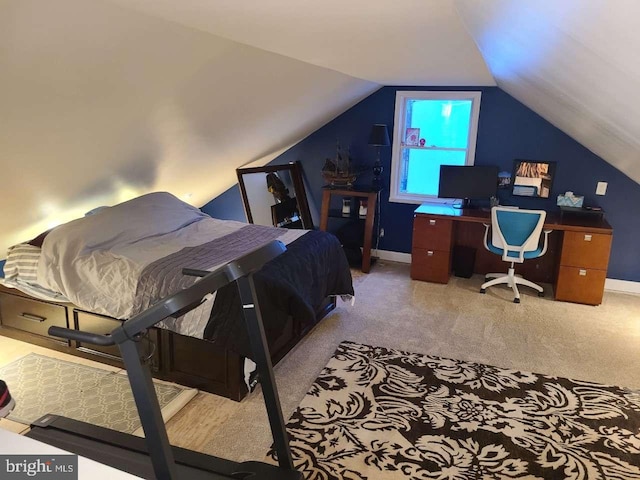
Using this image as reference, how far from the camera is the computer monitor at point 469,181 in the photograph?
187 inches

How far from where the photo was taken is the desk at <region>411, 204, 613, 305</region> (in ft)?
13.7

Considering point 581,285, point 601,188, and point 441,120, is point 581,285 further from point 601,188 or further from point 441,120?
point 441,120

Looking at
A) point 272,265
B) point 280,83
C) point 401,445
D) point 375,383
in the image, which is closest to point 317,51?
point 280,83

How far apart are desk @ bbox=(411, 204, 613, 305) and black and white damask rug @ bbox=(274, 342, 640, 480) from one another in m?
1.49

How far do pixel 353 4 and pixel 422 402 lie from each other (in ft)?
7.05

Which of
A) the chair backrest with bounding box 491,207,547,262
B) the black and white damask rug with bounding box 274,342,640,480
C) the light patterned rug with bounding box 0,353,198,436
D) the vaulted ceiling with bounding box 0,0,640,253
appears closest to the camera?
the vaulted ceiling with bounding box 0,0,640,253

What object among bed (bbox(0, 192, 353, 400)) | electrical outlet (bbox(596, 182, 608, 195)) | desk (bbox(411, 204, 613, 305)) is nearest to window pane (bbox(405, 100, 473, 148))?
desk (bbox(411, 204, 613, 305))

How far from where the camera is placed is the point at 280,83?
138 inches

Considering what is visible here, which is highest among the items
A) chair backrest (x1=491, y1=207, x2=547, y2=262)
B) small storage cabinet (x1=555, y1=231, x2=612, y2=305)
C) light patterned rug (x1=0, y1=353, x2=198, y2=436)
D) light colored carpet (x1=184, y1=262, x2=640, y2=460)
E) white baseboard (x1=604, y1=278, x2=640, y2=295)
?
chair backrest (x1=491, y1=207, x2=547, y2=262)

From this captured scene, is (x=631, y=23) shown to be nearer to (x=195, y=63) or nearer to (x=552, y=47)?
(x=552, y=47)

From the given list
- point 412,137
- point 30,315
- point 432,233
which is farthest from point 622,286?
point 30,315

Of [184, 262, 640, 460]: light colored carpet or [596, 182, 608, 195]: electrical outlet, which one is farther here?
[596, 182, 608, 195]: electrical outlet

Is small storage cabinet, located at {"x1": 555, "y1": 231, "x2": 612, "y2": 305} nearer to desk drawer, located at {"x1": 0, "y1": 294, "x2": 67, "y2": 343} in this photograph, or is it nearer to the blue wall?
the blue wall

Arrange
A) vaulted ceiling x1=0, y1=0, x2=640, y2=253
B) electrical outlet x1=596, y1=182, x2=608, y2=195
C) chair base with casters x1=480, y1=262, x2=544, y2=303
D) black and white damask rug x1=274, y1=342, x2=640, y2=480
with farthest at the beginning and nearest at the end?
electrical outlet x1=596, y1=182, x2=608, y2=195 < chair base with casters x1=480, y1=262, x2=544, y2=303 < black and white damask rug x1=274, y1=342, x2=640, y2=480 < vaulted ceiling x1=0, y1=0, x2=640, y2=253
